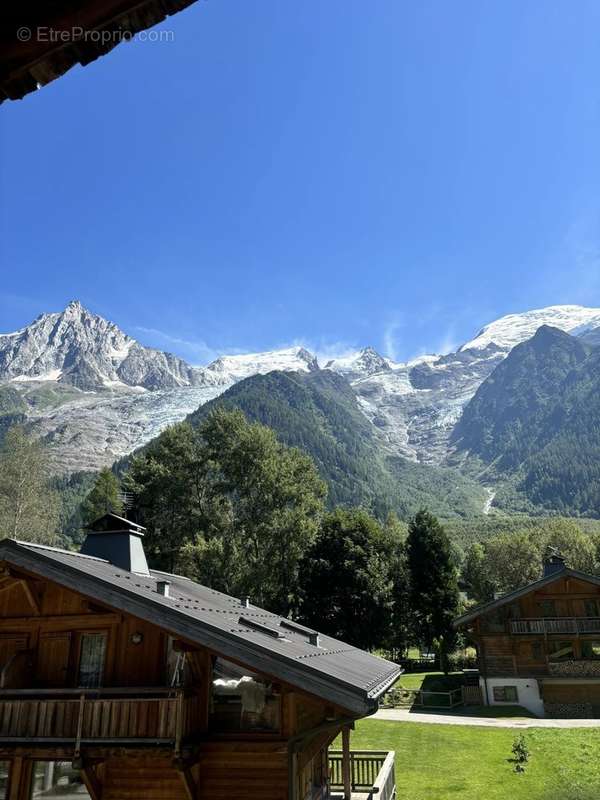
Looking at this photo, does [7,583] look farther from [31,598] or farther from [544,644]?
[544,644]

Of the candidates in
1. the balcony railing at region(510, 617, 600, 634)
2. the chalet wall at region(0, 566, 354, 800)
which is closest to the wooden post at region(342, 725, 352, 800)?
the chalet wall at region(0, 566, 354, 800)

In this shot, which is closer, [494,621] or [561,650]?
[494,621]

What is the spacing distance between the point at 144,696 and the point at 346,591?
35.3m

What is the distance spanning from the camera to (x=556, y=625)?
1628 inches

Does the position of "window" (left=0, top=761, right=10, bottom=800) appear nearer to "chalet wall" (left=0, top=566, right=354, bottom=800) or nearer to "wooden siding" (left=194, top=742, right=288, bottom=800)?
"chalet wall" (left=0, top=566, right=354, bottom=800)

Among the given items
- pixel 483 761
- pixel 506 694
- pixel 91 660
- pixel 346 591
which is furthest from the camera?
pixel 346 591

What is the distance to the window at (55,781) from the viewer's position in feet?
41.7

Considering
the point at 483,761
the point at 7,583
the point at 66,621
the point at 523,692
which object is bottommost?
the point at 483,761

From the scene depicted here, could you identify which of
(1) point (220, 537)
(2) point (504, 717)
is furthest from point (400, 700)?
(1) point (220, 537)

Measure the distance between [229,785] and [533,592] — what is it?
1421 inches

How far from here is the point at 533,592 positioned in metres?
42.5

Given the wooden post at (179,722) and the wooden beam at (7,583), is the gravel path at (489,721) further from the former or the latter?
the wooden beam at (7,583)

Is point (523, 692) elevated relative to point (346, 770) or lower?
elevated

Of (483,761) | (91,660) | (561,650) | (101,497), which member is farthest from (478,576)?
(91,660)
